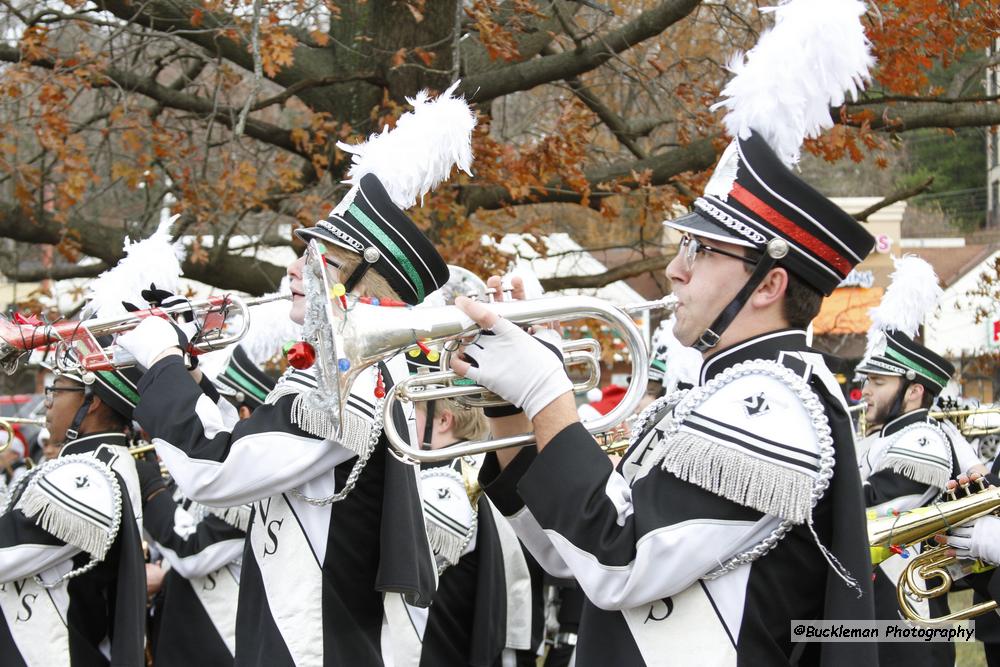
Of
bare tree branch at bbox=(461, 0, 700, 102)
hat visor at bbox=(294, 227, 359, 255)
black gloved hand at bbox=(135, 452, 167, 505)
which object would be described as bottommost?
black gloved hand at bbox=(135, 452, 167, 505)

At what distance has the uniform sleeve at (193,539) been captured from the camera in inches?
226

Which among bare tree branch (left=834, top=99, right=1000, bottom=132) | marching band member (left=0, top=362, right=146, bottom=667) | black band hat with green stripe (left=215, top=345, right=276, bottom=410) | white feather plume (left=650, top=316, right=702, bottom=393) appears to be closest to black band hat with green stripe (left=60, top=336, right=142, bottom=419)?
marching band member (left=0, top=362, right=146, bottom=667)

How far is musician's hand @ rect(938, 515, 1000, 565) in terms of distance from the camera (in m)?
4.87

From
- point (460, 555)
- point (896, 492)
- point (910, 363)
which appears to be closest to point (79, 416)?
point (460, 555)

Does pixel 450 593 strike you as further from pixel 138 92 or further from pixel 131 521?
pixel 138 92

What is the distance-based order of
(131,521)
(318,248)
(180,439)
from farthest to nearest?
(131,521) → (180,439) → (318,248)

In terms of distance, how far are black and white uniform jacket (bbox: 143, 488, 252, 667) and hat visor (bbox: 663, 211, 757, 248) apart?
3443mm

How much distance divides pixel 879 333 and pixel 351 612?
195 inches

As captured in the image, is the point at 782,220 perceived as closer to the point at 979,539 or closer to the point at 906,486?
the point at 979,539

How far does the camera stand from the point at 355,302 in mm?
3027

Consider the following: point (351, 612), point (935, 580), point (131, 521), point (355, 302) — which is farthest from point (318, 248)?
point (935, 580)

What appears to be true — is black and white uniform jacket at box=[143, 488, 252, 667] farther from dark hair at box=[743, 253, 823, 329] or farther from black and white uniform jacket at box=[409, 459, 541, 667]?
dark hair at box=[743, 253, 823, 329]

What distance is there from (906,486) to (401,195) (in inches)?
155

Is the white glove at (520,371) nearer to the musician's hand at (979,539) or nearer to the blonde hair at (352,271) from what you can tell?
the blonde hair at (352,271)
